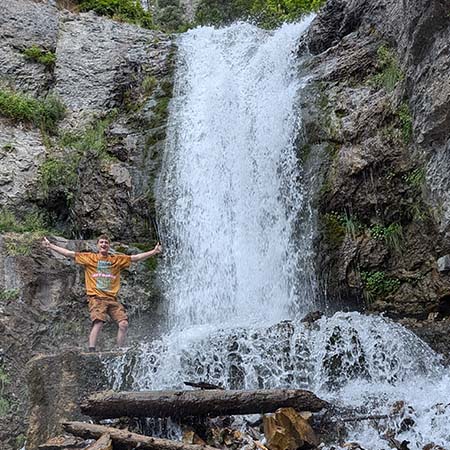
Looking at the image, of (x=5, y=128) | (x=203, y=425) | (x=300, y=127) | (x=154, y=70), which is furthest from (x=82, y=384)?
(x=154, y=70)

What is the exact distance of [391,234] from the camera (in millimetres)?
9203

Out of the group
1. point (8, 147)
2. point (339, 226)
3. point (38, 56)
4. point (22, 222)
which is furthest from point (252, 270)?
point (38, 56)

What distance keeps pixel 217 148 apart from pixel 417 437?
796 centimetres

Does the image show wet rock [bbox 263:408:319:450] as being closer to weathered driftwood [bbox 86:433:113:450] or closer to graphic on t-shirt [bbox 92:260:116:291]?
weathered driftwood [bbox 86:433:113:450]

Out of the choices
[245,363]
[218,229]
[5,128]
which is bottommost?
[245,363]

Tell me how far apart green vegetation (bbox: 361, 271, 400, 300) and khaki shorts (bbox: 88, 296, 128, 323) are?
391cm

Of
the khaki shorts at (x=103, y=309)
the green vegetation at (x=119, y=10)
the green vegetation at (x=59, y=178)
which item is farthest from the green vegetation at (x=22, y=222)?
the green vegetation at (x=119, y=10)

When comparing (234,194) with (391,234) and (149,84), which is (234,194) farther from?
(149,84)

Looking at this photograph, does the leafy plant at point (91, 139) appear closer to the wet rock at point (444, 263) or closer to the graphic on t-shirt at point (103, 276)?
the graphic on t-shirt at point (103, 276)

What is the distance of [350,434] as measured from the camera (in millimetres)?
5336

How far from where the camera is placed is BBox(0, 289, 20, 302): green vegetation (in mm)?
9016

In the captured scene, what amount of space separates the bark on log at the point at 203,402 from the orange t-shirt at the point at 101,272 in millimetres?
2712

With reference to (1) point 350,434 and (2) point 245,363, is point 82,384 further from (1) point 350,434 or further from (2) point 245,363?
(1) point 350,434

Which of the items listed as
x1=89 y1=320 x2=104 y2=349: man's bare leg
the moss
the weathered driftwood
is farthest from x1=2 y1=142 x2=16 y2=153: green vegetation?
the weathered driftwood
